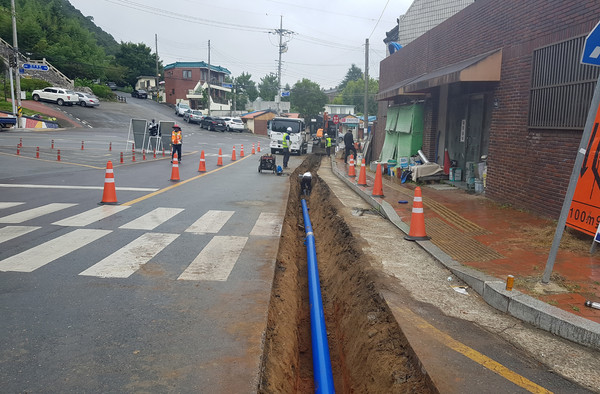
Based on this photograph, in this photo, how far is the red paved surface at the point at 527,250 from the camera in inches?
206

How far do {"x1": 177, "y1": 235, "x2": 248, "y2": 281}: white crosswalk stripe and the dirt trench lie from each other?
662 millimetres

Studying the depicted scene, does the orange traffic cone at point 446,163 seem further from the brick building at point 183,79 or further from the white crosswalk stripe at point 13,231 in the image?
the brick building at point 183,79

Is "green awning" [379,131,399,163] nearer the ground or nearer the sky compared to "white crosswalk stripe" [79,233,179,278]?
nearer the sky

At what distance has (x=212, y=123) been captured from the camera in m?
55.3

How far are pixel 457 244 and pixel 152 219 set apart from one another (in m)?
5.52

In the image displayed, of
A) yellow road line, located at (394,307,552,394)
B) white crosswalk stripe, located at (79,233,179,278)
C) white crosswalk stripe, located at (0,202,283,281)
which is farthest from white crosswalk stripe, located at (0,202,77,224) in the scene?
yellow road line, located at (394,307,552,394)

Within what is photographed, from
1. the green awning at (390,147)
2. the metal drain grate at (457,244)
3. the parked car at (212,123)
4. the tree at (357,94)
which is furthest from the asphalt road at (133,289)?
the tree at (357,94)

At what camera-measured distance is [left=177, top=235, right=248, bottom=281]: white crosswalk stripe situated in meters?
6.07

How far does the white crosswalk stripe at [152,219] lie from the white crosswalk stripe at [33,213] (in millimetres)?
1829

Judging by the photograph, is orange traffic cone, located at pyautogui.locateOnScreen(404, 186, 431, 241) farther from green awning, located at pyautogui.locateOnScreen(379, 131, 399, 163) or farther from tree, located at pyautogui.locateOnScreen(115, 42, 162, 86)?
tree, located at pyautogui.locateOnScreen(115, 42, 162, 86)

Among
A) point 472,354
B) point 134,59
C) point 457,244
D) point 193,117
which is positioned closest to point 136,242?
point 457,244

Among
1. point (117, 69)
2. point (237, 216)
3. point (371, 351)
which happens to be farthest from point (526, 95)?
point (117, 69)

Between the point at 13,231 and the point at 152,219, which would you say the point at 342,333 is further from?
the point at 13,231

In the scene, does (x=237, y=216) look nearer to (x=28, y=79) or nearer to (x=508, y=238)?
(x=508, y=238)
